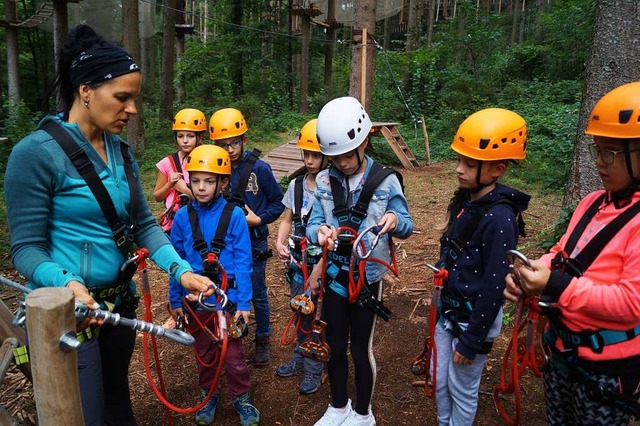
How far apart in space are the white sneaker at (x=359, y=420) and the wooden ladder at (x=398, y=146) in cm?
903

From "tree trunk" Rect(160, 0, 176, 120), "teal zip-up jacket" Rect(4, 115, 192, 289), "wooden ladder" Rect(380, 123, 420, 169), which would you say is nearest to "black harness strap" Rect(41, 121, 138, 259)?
"teal zip-up jacket" Rect(4, 115, 192, 289)

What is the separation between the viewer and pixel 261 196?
3986 mm

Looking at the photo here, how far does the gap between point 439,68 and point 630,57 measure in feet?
53.4

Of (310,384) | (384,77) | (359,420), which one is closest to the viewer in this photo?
(359,420)

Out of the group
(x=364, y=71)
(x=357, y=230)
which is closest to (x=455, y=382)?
(x=357, y=230)

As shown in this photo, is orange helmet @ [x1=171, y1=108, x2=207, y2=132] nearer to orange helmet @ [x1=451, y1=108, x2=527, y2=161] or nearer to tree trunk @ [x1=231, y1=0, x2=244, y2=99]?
orange helmet @ [x1=451, y1=108, x2=527, y2=161]

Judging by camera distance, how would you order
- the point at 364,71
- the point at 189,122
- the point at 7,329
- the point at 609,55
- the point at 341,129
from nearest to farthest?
the point at 341,129
the point at 7,329
the point at 609,55
the point at 189,122
the point at 364,71

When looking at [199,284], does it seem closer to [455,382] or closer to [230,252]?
[230,252]

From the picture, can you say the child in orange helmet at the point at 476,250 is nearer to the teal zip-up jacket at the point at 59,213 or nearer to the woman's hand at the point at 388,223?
the woman's hand at the point at 388,223

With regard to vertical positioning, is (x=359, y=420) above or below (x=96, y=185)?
below

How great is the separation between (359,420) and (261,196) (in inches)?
77.1

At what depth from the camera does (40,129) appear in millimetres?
2068

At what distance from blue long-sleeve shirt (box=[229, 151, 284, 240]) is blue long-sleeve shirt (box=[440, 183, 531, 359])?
5.98ft

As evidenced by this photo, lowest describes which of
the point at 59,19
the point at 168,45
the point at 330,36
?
the point at 168,45
